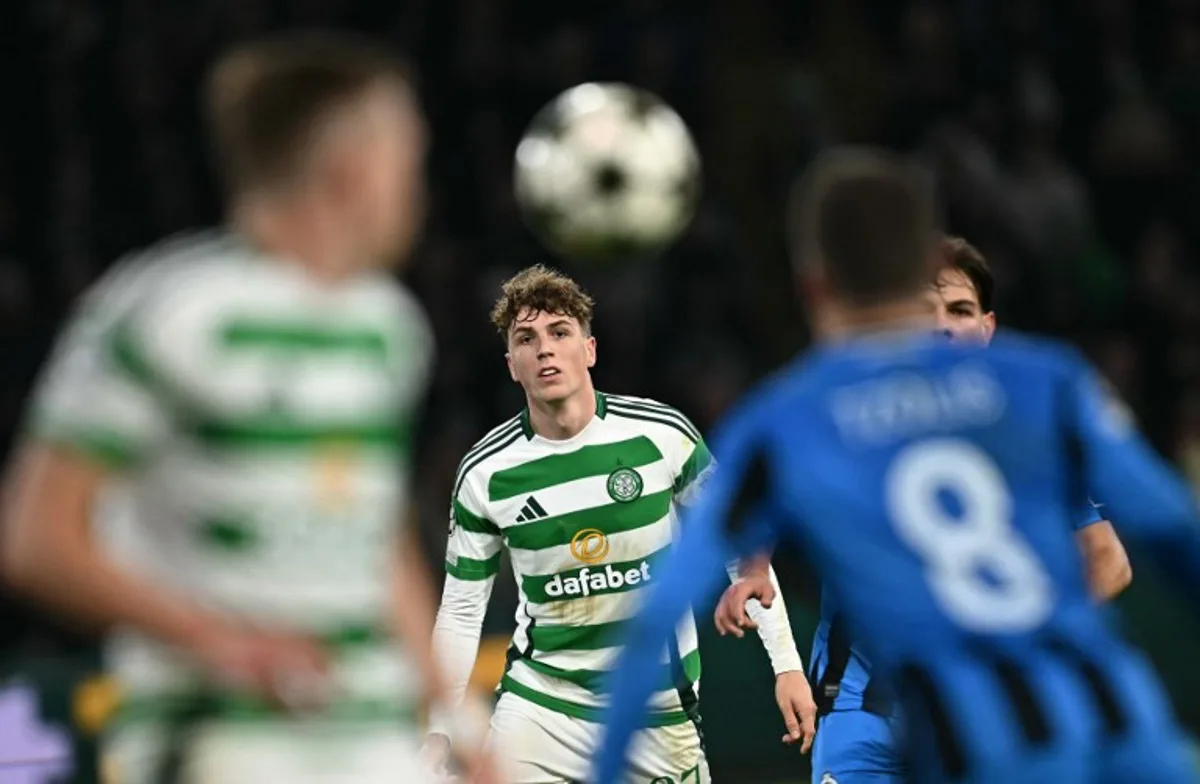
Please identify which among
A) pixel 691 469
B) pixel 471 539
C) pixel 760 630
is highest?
pixel 691 469

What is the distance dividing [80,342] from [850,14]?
41.3 feet

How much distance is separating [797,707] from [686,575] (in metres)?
2.76

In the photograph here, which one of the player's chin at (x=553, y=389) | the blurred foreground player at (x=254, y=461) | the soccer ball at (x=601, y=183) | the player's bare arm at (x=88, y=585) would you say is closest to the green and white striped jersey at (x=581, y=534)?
the player's chin at (x=553, y=389)

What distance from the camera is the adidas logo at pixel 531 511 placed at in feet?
21.2

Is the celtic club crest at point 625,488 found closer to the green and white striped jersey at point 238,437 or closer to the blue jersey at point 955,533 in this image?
the blue jersey at point 955,533

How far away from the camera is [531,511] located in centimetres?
647

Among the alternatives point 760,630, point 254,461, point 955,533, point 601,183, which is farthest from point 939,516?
point 601,183

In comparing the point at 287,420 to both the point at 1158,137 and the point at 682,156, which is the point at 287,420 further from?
the point at 1158,137

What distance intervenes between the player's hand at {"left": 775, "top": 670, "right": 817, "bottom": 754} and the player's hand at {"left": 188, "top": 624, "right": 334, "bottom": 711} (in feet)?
10.4

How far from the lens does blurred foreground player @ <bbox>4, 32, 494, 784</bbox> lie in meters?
2.91

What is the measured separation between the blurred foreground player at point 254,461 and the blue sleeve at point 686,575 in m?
0.38

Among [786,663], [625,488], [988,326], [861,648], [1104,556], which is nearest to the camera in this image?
[1104,556]

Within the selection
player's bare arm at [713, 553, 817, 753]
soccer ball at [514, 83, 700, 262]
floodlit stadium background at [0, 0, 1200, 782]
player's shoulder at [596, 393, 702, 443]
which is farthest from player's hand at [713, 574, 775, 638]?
floodlit stadium background at [0, 0, 1200, 782]

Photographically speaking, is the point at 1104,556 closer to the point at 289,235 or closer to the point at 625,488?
the point at 625,488
